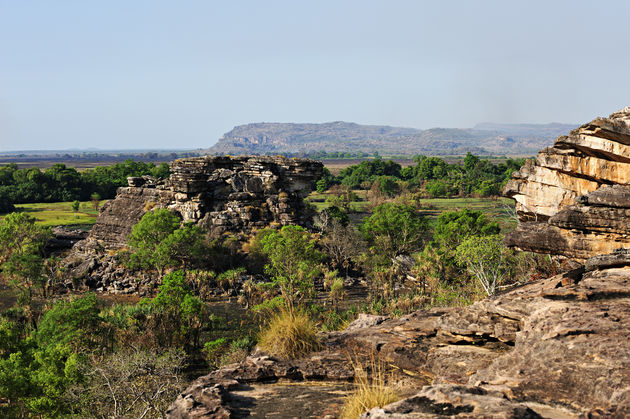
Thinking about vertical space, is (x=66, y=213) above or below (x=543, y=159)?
below

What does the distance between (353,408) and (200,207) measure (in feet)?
125

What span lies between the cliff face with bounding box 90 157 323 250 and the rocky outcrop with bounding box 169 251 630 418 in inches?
1274

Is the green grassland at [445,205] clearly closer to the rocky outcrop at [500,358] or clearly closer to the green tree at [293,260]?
the green tree at [293,260]

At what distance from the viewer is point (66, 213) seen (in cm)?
7519

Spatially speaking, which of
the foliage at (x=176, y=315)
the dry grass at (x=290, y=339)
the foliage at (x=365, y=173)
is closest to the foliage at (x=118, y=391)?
the dry grass at (x=290, y=339)

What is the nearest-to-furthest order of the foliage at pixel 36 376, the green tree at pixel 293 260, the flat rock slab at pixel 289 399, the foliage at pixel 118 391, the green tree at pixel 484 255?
the flat rock slab at pixel 289 399, the foliage at pixel 118 391, the foliage at pixel 36 376, the green tree at pixel 484 255, the green tree at pixel 293 260

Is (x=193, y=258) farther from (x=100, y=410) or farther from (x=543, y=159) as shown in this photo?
(x=543, y=159)

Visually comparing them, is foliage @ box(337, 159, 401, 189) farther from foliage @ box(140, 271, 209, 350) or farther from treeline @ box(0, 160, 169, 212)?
foliage @ box(140, 271, 209, 350)

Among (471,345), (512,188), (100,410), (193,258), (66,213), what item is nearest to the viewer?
(471,345)

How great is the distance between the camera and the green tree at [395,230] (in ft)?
133

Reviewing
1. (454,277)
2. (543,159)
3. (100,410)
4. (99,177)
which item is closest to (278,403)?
(100,410)

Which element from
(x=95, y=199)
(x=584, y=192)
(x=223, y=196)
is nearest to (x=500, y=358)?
(x=584, y=192)

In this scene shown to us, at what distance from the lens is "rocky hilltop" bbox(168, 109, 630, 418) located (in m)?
6.62

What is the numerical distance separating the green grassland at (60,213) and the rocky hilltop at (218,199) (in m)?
21.7
